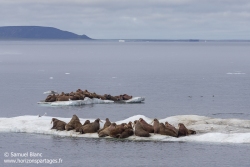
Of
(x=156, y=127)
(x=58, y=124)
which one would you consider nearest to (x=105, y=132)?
(x=156, y=127)

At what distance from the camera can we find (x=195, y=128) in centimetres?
3759

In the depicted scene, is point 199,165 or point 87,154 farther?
point 87,154

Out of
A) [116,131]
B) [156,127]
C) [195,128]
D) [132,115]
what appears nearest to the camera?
[116,131]

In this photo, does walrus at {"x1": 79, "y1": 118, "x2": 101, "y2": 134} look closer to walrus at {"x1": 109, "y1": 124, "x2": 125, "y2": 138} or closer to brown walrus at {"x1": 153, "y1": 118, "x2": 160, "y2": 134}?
walrus at {"x1": 109, "y1": 124, "x2": 125, "y2": 138}

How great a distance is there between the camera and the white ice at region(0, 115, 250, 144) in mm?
34969

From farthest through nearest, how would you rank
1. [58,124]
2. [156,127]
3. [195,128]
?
1. [58,124]
2. [195,128]
3. [156,127]

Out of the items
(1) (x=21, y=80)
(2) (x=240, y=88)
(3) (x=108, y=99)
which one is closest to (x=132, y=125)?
(3) (x=108, y=99)

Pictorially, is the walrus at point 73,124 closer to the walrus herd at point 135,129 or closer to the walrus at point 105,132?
the walrus herd at point 135,129

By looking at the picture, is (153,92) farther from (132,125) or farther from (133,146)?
(133,146)

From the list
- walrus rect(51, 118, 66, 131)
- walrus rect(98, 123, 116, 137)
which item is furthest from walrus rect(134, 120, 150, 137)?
walrus rect(51, 118, 66, 131)

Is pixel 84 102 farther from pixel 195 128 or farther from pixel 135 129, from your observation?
pixel 135 129

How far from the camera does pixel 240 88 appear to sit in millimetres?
74000

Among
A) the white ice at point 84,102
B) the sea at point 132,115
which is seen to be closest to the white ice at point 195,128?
the sea at point 132,115

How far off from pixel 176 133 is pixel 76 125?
647 cm
